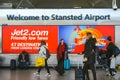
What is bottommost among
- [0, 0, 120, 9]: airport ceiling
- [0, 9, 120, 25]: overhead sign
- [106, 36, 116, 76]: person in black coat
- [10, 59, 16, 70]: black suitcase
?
[10, 59, 16, 70]: black suitcase

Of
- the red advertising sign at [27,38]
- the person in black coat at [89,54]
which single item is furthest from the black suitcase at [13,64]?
the person in black coat at [89,54]

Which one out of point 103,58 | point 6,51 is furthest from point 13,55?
point 103,58

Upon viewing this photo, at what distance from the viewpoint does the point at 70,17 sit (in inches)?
947

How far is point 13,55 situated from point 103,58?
234 inches

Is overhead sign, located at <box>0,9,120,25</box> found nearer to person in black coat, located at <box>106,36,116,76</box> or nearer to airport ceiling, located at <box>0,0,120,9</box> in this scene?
airport ceiling, located at <box>0,0,120,9</box>

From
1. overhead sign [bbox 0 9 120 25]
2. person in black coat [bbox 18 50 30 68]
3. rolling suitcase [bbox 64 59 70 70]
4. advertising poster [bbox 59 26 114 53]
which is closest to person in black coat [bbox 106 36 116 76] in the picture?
rolling suitcase [bbox 64 59 70 70]

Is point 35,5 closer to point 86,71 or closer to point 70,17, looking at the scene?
point 70,17

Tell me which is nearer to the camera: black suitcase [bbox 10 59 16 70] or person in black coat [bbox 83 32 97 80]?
person in black coat [bbox 83 32 97 80]

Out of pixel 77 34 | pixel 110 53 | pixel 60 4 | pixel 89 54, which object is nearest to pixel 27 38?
pixel 60 4

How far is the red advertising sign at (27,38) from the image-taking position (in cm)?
2408

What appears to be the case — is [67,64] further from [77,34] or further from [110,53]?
[110,53]

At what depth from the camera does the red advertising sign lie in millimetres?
24078

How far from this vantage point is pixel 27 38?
24.2 metres

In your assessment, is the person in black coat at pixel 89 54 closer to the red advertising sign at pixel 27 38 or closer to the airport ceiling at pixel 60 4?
the red advertising sign at pixel 27 38
